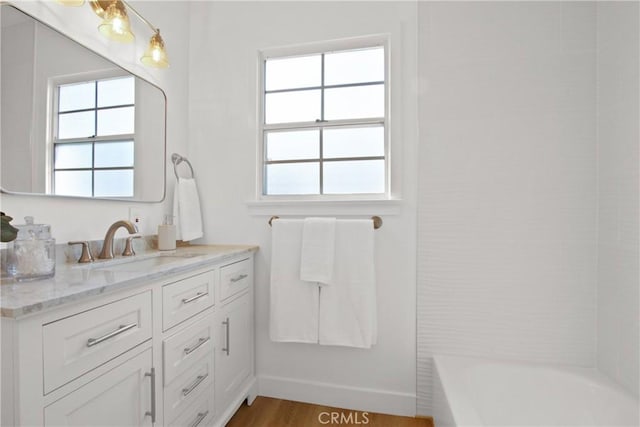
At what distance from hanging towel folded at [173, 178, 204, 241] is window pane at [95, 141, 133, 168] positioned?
31cm

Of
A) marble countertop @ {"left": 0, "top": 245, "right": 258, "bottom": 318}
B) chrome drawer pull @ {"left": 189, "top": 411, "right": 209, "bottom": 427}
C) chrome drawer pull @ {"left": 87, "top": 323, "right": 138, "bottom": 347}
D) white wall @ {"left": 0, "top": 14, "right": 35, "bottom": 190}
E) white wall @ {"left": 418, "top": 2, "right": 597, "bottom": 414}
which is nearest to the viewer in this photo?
marble countertop @ {"left": 0, "top": 245, "right": 258, "bottom": 318}

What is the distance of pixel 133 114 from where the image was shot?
1.58 meters

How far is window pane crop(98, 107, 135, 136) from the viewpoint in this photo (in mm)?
1440

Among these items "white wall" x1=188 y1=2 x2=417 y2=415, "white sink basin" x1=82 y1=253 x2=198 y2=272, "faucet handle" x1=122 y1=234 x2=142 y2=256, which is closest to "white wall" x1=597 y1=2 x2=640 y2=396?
"white wall" x1=188 y1=2 x2=417 y2=415

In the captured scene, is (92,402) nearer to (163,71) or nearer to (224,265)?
(224,265)

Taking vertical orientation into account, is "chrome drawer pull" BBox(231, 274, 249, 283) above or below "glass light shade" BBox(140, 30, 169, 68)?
below

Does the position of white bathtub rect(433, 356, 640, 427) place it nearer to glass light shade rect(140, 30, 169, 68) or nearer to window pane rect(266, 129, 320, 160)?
window pane rect(266, 129, 320, 160)

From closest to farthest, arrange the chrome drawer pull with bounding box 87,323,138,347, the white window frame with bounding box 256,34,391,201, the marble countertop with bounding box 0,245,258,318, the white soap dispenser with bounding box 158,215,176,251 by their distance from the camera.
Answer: the marble countertop with bounding box 0,245,258,318, the chrome drawer pull with bounding box 87,323,138,347, the white soap dispenser with bounding box 158,215,176,251, the white window frame with bounding box 256,34,391,201

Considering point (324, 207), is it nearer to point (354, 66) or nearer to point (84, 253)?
point (354, 66)

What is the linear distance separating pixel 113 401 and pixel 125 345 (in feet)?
0.52

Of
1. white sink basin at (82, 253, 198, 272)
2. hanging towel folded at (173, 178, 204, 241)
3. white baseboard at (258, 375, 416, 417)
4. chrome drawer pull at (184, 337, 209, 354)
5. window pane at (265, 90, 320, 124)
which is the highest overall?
window pane at (265, 90, 320, 124)

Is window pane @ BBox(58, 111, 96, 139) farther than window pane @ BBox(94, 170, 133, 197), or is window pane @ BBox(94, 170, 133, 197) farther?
window pane @ BBox(94, 170, 133, 197)

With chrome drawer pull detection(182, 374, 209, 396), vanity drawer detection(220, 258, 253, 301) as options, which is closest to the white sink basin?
vanity drawer detection(220, 258, 253, 301)

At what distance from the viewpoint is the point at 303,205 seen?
5.94ft
